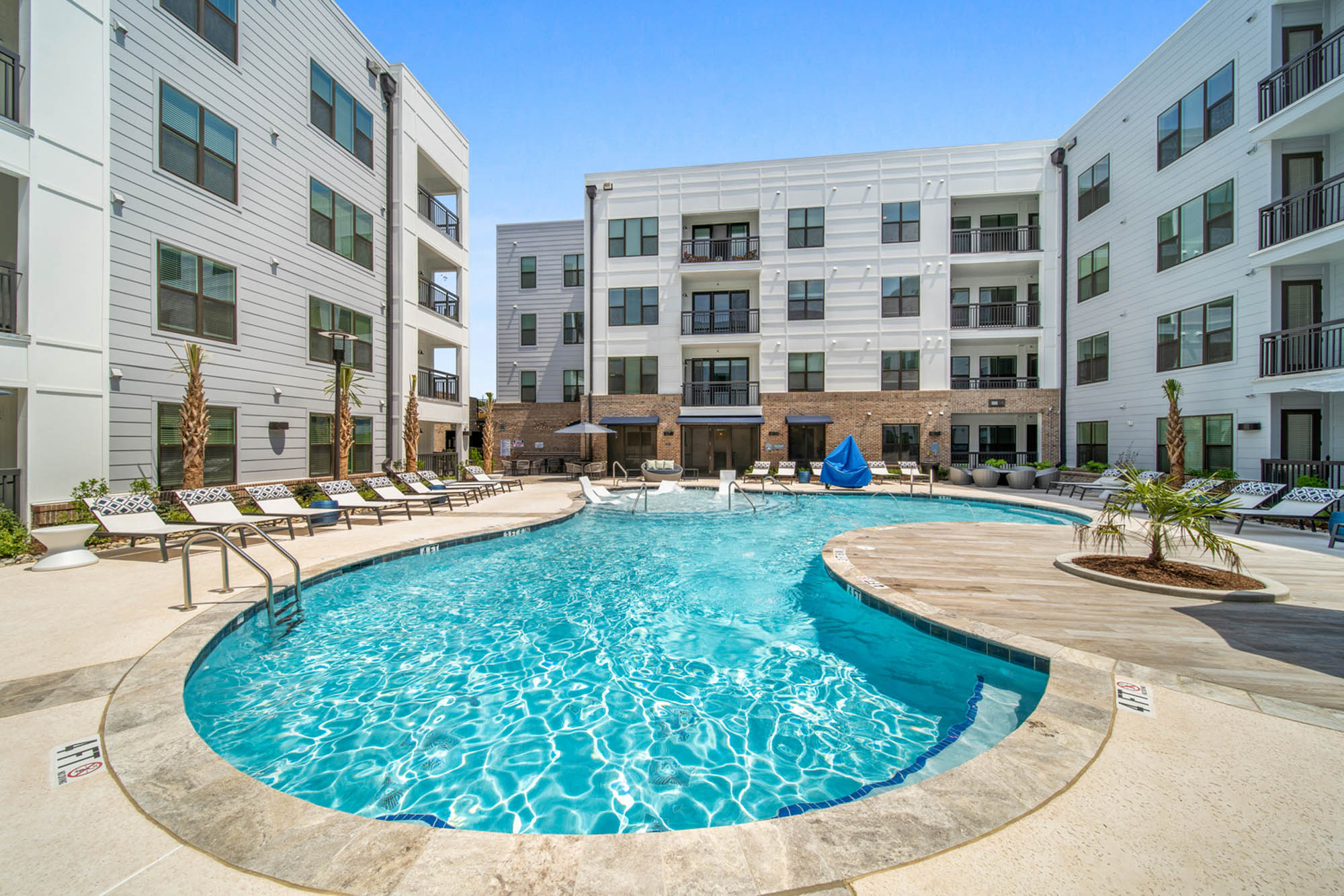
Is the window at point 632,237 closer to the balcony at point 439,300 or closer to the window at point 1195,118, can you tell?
the balcony at point 439,300

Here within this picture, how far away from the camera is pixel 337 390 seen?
1158 centimetres

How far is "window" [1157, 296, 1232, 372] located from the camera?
1446cm

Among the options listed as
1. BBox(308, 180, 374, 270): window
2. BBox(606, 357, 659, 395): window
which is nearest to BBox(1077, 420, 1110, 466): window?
BBox(606, 357, 659, 395): window

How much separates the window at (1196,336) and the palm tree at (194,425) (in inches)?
919

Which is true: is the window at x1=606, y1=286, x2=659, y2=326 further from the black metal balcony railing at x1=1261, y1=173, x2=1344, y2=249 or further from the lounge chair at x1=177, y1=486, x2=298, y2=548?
the black metal balcony railing at x1=1261, y1=173, x2=1344, y2=249

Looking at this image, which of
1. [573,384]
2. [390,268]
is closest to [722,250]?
[573,384]

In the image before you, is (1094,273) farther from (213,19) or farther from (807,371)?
(213,19)

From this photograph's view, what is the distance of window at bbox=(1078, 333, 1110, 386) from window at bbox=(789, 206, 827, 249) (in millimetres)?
10531

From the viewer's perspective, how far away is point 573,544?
32.7 feet

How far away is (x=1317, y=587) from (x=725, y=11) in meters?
14.1

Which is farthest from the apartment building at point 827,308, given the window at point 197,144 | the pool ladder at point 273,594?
the pool ladder at point 273,594

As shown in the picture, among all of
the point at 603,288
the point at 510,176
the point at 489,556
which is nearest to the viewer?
the point at 489,556

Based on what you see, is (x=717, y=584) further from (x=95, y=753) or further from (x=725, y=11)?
(x=725, y=11)

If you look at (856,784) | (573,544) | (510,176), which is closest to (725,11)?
(510,176)
